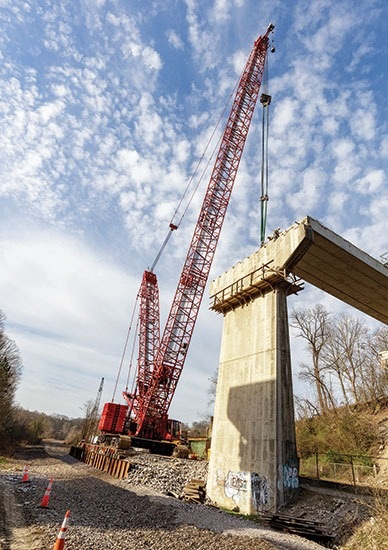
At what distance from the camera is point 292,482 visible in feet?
46.4

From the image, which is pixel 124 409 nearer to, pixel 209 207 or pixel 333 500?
pixel 209 207

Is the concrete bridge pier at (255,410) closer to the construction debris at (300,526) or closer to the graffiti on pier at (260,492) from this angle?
the graffiti on pier at (260,492)

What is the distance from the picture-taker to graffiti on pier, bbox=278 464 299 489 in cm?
1380

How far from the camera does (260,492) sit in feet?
46.0

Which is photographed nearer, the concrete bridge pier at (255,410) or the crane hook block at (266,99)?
the concrete bridge pier at (255,410)

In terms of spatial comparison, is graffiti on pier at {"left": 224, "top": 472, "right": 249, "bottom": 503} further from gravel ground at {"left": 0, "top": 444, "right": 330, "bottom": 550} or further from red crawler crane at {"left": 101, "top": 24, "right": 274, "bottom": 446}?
red crawler crane at {"left": 101, "top": 24, "right": 274, "bottom": 446}

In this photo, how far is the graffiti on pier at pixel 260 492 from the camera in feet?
45.1

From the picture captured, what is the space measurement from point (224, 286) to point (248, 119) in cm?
2163

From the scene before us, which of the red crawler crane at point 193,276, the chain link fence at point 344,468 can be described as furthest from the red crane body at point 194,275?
the chain link fence at point 344,468

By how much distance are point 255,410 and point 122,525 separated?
7.69 meters

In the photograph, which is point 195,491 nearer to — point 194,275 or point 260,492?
point 260,492

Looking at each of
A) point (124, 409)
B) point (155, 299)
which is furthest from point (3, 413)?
point (155, 299)

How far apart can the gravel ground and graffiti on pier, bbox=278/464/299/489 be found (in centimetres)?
211

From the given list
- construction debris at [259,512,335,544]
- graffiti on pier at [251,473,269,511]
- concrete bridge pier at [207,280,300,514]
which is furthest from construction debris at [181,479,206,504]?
construction debris at [259,512,335,544]
